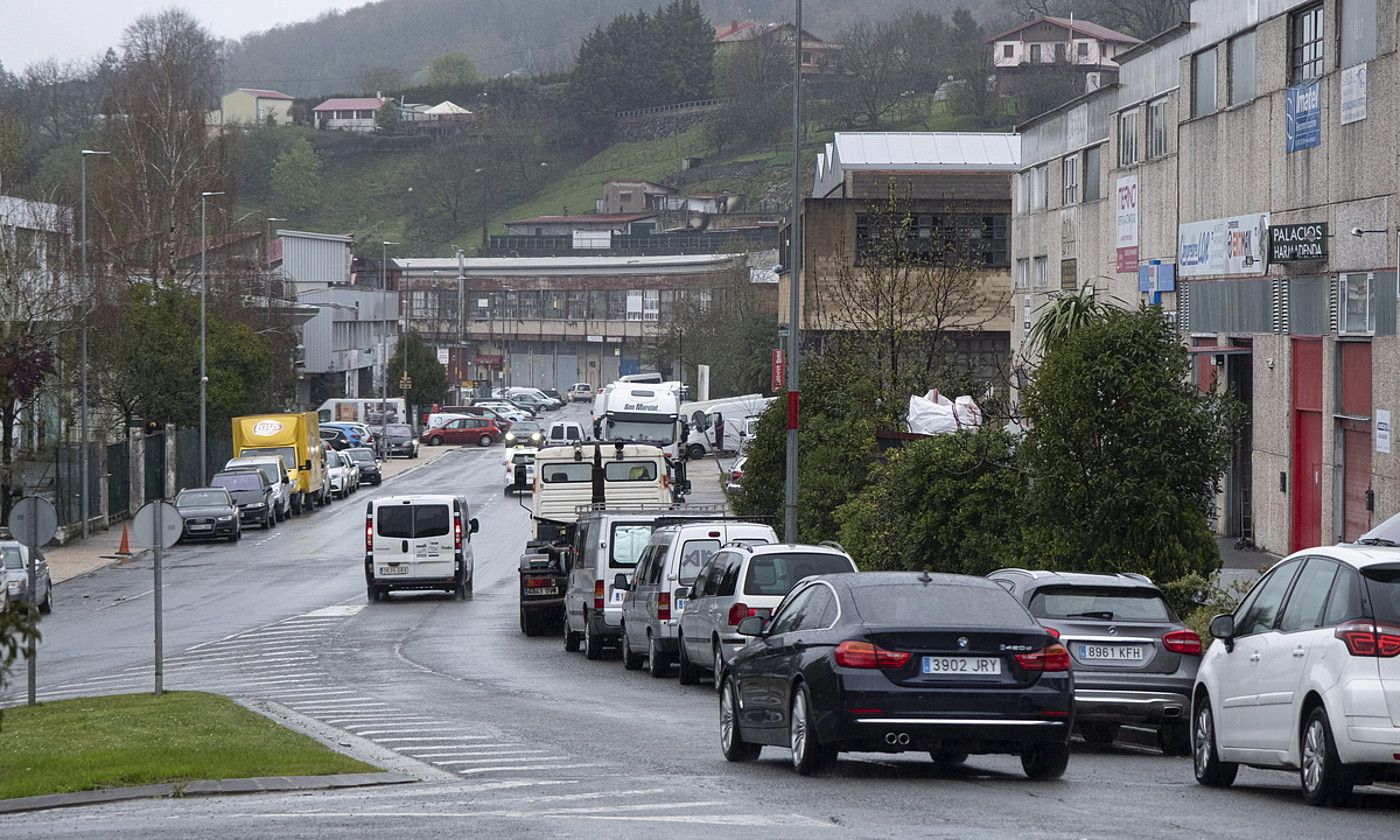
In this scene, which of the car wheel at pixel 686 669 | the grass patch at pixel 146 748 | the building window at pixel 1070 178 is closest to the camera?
the grass patch at pixel 146 748

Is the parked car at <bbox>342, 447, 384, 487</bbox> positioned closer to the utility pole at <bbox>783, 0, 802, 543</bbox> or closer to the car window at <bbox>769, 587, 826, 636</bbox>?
the utility pole at <bbox>783, 0, 802, 543</bbox>

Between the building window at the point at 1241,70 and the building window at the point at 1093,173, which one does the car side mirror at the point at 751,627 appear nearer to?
the building window at the point at 1241,70

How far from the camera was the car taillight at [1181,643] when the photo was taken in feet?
50.9

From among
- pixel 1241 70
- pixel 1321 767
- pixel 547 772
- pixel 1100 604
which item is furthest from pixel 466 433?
pixel 1321 767

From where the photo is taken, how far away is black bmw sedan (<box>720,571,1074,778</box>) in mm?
12227

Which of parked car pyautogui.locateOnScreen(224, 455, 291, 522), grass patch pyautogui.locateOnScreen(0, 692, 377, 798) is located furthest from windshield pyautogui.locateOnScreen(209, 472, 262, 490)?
grass patch pyautogui.locateOnScreen(0, 692, 377, 798)

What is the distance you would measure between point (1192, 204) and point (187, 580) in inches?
923

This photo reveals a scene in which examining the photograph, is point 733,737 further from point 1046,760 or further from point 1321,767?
point 1321,767

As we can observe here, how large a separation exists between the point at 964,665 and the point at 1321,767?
2.28 m

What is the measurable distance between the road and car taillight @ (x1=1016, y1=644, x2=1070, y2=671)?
2.52 ft

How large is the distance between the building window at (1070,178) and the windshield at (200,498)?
24.6m

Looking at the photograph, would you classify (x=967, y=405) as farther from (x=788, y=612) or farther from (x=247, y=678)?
(x=788, y=612)

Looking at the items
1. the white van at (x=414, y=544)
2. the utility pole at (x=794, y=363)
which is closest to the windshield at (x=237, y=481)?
the white van at (x=414, y=544)

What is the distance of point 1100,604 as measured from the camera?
15859 millimetres
